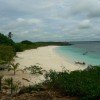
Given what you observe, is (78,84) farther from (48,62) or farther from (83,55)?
(83,55)

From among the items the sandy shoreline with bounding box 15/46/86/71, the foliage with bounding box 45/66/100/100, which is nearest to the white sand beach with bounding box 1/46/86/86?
the sandy shoreline with bounding box 15/46/86/71

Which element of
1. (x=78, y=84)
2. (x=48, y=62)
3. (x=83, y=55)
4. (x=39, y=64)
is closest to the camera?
(x=78, y=84)

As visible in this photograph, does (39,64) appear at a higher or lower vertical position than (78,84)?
lower

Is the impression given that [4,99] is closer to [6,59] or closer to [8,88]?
[8,88]

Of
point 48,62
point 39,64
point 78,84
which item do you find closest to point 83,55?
point 48,62

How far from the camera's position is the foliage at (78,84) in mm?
10970

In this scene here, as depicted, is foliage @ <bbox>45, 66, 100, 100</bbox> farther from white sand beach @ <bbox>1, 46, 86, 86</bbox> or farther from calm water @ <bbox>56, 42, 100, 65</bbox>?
calm water @ <bbox>56, 42, 100, 65</bbox>

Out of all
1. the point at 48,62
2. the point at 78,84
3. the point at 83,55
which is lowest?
the point at 83,55

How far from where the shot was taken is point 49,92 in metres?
11.5

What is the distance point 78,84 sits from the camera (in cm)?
1178

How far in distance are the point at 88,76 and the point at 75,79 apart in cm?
113

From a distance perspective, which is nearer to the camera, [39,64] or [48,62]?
[39,64]

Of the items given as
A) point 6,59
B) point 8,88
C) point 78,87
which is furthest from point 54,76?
point 6,59

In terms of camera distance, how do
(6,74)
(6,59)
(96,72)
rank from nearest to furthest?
(96,72) → (6,74) → (6,59)
